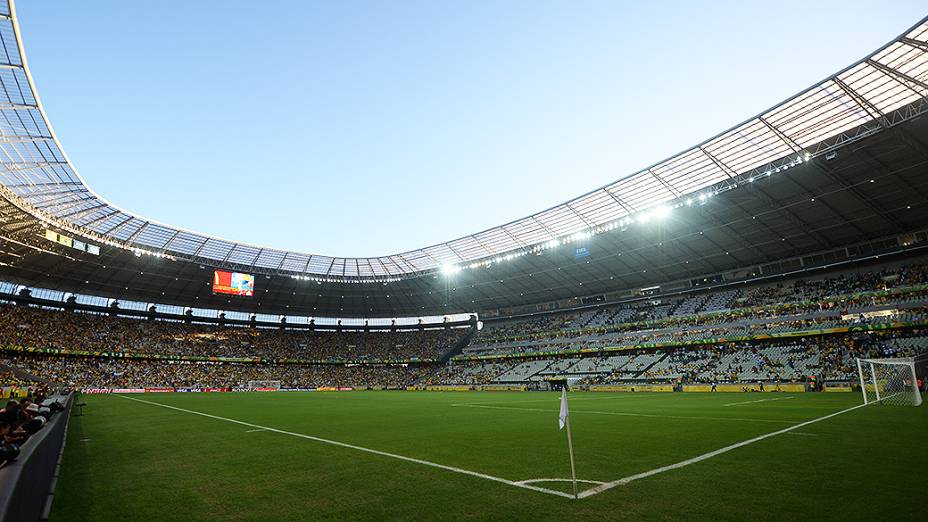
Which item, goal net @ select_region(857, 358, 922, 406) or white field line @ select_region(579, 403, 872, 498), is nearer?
white field line @ select_region(579, 403, 872, 498)

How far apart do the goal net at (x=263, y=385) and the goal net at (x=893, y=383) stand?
69.1 m

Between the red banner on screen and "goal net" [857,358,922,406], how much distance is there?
64257 millimetres

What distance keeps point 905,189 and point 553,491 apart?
47146 mm

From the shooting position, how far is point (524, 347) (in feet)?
238

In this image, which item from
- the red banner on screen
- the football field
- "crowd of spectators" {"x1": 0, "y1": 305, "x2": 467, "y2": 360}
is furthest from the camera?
the red banner on screen

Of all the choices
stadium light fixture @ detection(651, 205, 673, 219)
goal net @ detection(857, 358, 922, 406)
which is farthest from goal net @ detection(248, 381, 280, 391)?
goal net @ detection(857, 358, 922, 406)

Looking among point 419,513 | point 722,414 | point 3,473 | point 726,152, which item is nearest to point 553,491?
point 419,513

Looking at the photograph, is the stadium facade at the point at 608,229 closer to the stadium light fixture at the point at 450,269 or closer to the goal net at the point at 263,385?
the stadium light fixture at the point at 450,269

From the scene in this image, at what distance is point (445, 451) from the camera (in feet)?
35.0

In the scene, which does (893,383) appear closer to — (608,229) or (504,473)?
(608,229)

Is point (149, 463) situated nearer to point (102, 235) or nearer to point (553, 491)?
point (553, 491)

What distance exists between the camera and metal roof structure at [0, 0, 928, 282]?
27.5 m

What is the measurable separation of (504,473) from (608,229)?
44.4m

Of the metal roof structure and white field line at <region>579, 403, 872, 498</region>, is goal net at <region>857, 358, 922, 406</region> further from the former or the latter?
the metal roof structure
